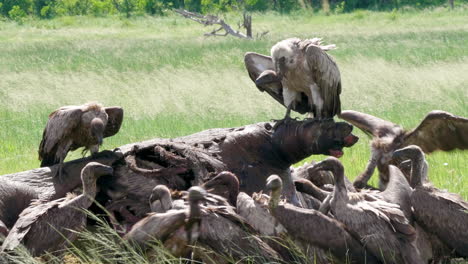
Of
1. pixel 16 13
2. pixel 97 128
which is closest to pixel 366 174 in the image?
pixel 97 128

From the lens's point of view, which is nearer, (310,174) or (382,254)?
(382,254)

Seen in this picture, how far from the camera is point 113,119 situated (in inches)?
335

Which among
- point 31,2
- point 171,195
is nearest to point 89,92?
point 171,195

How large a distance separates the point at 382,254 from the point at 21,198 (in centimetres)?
270

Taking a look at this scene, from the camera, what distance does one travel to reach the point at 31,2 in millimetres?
54750

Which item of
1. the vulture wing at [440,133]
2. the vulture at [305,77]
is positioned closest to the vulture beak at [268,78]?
the vulture at [305,77]

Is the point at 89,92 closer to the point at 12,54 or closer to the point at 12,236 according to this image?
the point at 12,54

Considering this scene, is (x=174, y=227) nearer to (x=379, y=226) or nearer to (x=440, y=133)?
(x=379, y=226)

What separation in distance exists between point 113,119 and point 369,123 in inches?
94.1

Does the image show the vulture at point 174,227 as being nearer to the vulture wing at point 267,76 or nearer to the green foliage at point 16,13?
the vulture wing at point 267,76

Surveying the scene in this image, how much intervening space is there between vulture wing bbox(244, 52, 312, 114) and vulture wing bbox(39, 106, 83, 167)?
1605mm

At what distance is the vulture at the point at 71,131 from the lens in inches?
314

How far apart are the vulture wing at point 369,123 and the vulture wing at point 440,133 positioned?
23cm

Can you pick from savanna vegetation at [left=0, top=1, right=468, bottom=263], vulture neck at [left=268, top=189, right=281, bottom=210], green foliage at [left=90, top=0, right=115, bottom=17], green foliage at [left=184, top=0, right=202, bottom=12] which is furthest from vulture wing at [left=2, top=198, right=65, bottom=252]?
green foliage at [left=90, top=0, right=115, bottom=17]
